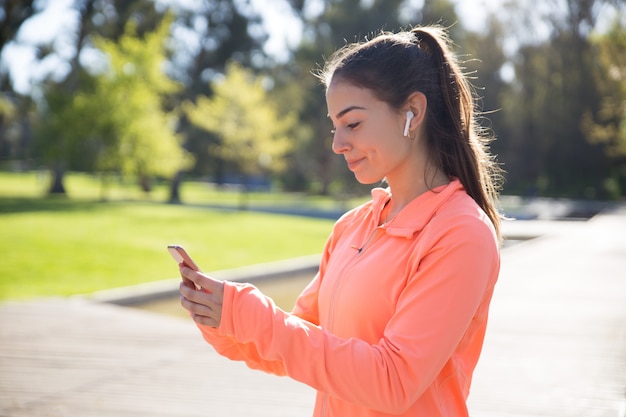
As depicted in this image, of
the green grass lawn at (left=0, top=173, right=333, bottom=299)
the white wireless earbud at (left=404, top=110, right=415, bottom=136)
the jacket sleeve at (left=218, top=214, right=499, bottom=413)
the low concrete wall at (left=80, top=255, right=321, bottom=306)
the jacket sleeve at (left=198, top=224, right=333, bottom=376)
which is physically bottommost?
the green grass lawn at (left=0, top=173, right=333, bottom=299)

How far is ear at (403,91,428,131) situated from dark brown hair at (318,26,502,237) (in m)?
0.01

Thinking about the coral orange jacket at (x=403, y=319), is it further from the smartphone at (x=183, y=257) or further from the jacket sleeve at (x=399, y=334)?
the smartphone at (x=183, y=257)

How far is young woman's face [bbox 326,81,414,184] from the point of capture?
64.6 inches

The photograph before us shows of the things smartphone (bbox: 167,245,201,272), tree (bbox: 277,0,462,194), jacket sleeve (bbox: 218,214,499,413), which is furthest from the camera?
tree (bbox: 277,0,462,194)

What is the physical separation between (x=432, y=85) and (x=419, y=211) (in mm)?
298

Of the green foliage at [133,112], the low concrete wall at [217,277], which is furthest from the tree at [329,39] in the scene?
the low concrete wall at [217,277]

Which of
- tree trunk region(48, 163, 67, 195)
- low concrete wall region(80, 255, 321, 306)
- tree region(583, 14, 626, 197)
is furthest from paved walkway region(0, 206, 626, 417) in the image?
tree trunk region(48, 163, 67, 195)

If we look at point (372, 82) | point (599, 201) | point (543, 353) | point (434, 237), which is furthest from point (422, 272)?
point (599, 201)

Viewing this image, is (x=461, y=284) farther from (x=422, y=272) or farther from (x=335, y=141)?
(x=335, y=141)

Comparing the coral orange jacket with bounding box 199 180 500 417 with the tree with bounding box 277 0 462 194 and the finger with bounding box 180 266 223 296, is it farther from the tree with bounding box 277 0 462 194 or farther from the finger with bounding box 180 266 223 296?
the tree with bounding box 277 0 462 194

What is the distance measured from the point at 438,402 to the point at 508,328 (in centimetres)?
577

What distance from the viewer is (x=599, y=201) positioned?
121 feet

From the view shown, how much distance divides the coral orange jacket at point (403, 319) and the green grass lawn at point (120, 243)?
793 cm

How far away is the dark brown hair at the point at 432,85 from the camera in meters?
1.64
